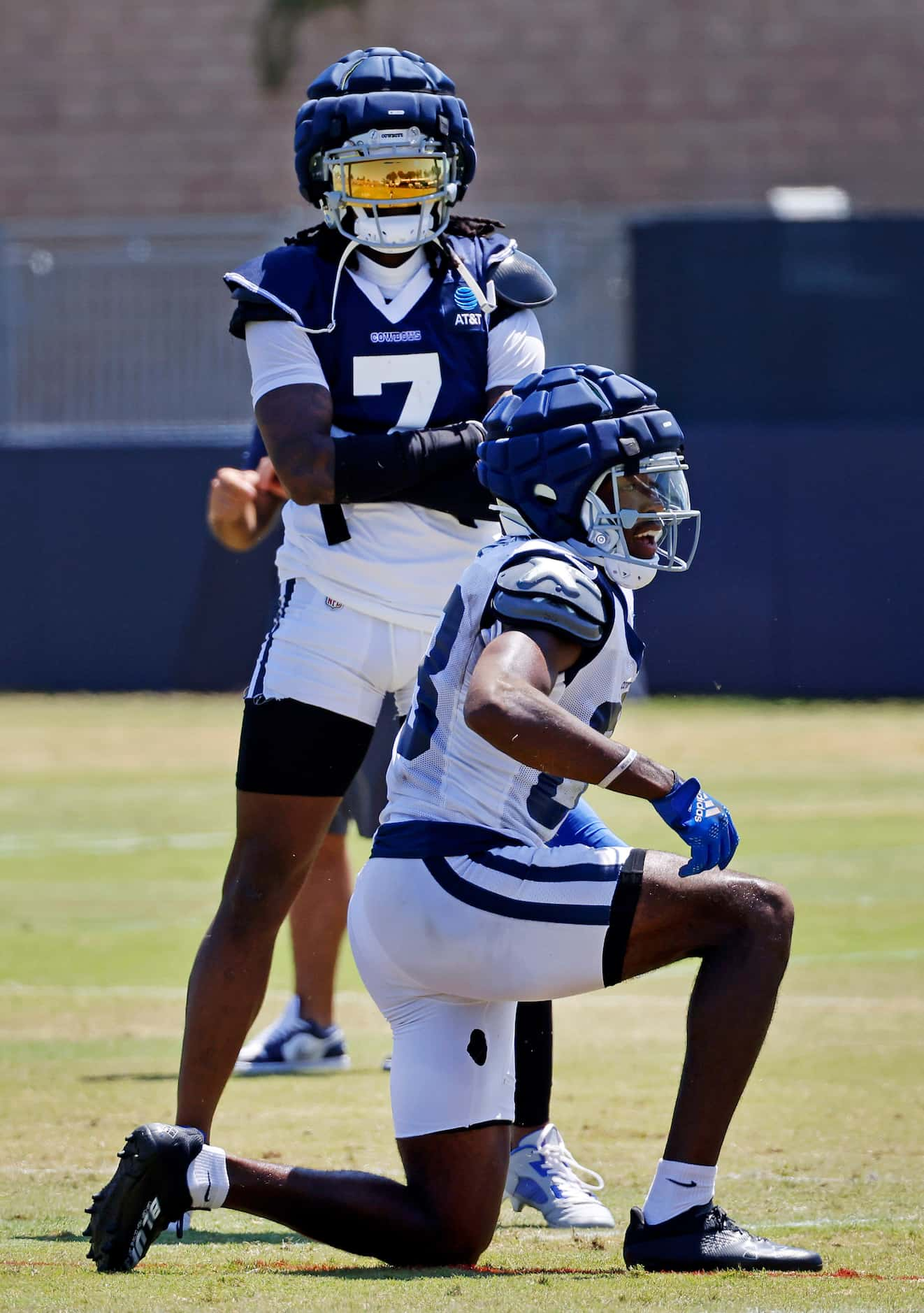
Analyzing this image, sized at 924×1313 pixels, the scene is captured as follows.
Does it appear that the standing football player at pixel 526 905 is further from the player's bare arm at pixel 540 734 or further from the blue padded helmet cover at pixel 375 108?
the blue padded helmet cover at pixel 375 108

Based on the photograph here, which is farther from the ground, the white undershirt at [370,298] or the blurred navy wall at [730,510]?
the white undershirt at [370,298]

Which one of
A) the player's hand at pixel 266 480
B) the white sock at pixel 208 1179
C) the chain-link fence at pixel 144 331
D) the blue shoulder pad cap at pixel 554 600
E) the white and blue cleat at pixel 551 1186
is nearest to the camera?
the blue shoulder pad cap at pixel 554 600

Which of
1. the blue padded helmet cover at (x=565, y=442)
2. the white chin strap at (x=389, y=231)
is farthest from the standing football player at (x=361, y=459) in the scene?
the blue padded helmet cover at (x=565, y=442)

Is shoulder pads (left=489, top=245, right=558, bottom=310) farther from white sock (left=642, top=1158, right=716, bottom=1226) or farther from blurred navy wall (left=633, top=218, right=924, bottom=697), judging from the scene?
blurred navy wall (left=633, top=218, right=924, bottom=697)

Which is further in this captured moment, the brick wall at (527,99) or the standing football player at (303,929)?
the brick wall at (527,99)

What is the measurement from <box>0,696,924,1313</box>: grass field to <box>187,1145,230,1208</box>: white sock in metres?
0.16

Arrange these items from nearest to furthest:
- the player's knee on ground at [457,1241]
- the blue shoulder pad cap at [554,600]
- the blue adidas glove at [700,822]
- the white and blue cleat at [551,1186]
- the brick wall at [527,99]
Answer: the blue adidas glove at [700,822], the blue shoulder pad cap at [554,600], the player's knee on ground at [457,1241], the white and blue cleat at [551,1186], the brick wall at [527,99]

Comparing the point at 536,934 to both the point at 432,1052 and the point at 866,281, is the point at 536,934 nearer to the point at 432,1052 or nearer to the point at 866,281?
the point at 432,1052

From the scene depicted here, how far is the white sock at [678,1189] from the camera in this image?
172 inches

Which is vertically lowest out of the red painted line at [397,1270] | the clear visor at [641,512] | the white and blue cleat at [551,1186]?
the white and blue cleat at [551,1186]

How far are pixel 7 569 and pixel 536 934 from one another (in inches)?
676

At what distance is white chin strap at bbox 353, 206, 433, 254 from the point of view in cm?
544

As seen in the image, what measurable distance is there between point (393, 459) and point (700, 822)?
1.50 meters

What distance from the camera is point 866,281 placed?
66.4 ft
